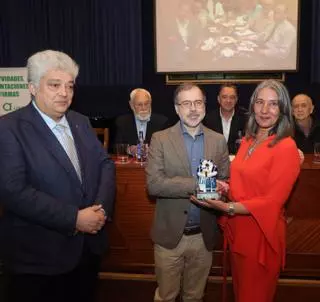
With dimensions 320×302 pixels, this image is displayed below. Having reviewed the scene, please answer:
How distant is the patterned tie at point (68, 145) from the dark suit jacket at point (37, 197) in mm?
34

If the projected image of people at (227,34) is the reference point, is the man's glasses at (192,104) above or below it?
below

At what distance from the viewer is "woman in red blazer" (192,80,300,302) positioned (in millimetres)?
1958

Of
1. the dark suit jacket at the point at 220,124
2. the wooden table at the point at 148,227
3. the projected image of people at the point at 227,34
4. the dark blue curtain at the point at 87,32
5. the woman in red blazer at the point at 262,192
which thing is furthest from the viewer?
the dark blue curtain at the point at 87,32

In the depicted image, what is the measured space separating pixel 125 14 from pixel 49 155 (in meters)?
4.49

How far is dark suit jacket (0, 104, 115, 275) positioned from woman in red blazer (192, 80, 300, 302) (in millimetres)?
676

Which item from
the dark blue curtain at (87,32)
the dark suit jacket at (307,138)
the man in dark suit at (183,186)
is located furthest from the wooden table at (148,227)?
the dark blue curtain at (87,32)

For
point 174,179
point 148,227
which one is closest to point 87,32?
point 148,227

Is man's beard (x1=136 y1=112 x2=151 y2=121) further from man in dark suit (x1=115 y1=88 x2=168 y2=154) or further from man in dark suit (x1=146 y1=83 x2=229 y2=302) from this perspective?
man in dark suit (x1=146 y1=83 x2=229 y2=302)

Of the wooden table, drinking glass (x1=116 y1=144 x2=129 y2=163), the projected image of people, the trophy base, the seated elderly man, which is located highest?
the projected image of people

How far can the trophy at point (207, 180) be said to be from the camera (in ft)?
A: 6.44

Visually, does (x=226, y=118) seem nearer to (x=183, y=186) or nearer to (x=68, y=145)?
(x=183, y=186)

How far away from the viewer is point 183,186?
2.03 meters

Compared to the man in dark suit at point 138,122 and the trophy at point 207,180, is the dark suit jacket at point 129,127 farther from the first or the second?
the trophy at point 207,180

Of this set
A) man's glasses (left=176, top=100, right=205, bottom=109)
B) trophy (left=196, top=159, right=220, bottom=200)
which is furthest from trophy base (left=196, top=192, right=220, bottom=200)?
man's glasses (left=176, top=100, right=205, bottom=109)
